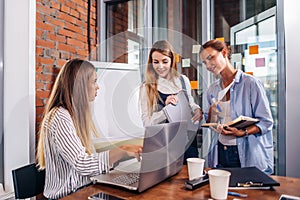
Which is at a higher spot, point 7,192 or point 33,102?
point 33,102

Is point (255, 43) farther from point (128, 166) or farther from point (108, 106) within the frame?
point (128, 166)

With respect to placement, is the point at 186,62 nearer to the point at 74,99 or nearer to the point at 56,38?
the point at 56,38

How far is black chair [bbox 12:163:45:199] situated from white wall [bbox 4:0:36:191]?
522mm

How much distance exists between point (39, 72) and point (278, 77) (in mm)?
1815

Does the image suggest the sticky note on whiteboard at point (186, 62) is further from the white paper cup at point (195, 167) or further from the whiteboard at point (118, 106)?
the white paper cup at point (195, 167)

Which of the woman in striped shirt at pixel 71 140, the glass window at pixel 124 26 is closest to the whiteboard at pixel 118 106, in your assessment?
the woman in striped shirt at pixel 71 140

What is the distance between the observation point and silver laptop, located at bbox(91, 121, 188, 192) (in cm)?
94

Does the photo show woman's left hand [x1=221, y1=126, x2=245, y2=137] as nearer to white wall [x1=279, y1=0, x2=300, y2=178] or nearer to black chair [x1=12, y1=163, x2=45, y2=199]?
white wall [x1=279, y1=0, x2=300, y2=178]

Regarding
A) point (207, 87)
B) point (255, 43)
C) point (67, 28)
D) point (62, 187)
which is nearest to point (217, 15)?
point (255, 43)

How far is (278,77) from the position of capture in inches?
84.8

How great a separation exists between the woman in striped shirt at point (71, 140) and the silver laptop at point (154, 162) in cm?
8

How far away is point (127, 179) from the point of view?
107 cm

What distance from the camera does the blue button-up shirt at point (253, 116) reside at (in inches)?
79.3

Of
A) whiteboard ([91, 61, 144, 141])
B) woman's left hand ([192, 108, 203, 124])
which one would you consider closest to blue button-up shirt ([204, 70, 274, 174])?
woman's left hand ([192, 108, 203, 124])
